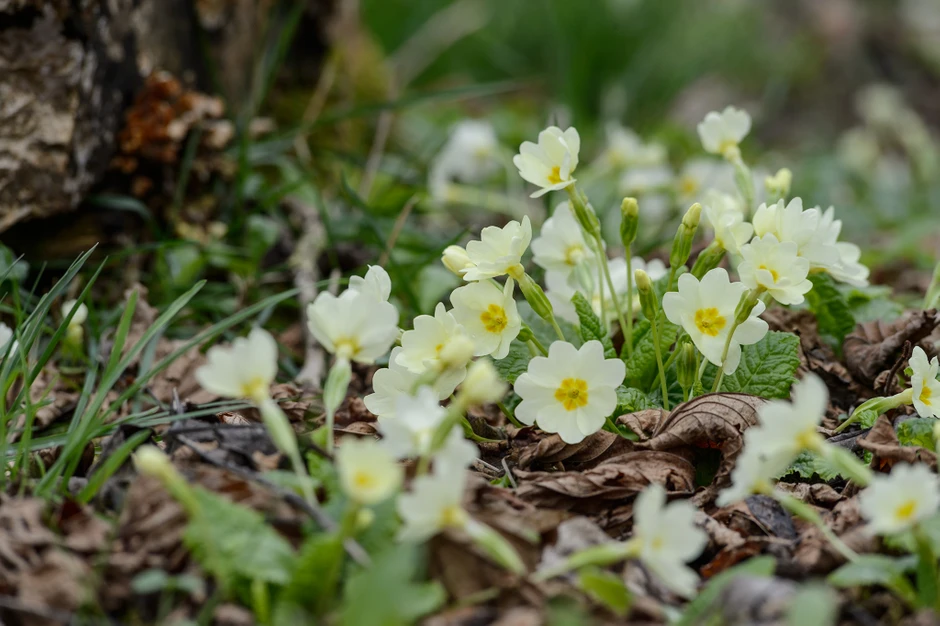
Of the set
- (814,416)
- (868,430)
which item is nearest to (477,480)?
(814,416)

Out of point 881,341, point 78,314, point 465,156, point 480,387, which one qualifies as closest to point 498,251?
point 480,387

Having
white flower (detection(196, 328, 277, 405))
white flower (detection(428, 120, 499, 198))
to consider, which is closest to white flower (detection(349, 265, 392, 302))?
white flower (detection(196, 328, 277, 405))

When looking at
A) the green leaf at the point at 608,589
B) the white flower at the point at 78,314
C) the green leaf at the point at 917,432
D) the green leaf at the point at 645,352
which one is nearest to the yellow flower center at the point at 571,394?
the green leaf at the point at 645,352

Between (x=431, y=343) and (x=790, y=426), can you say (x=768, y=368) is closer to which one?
(x=790, y=426)

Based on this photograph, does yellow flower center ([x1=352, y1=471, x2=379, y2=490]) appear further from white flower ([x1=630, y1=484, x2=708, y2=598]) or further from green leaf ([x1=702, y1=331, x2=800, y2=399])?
green leaf ([x1=702, y1=331, x2=800, y2=399])

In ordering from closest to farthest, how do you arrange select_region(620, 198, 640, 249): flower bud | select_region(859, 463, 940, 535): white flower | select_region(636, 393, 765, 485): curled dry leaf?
select_region(859, 463, 940, 535): white flower < select_region(636, 393, 765, 485): curled dry leaf < select_region(620, 198, 640, 249): flower bud
